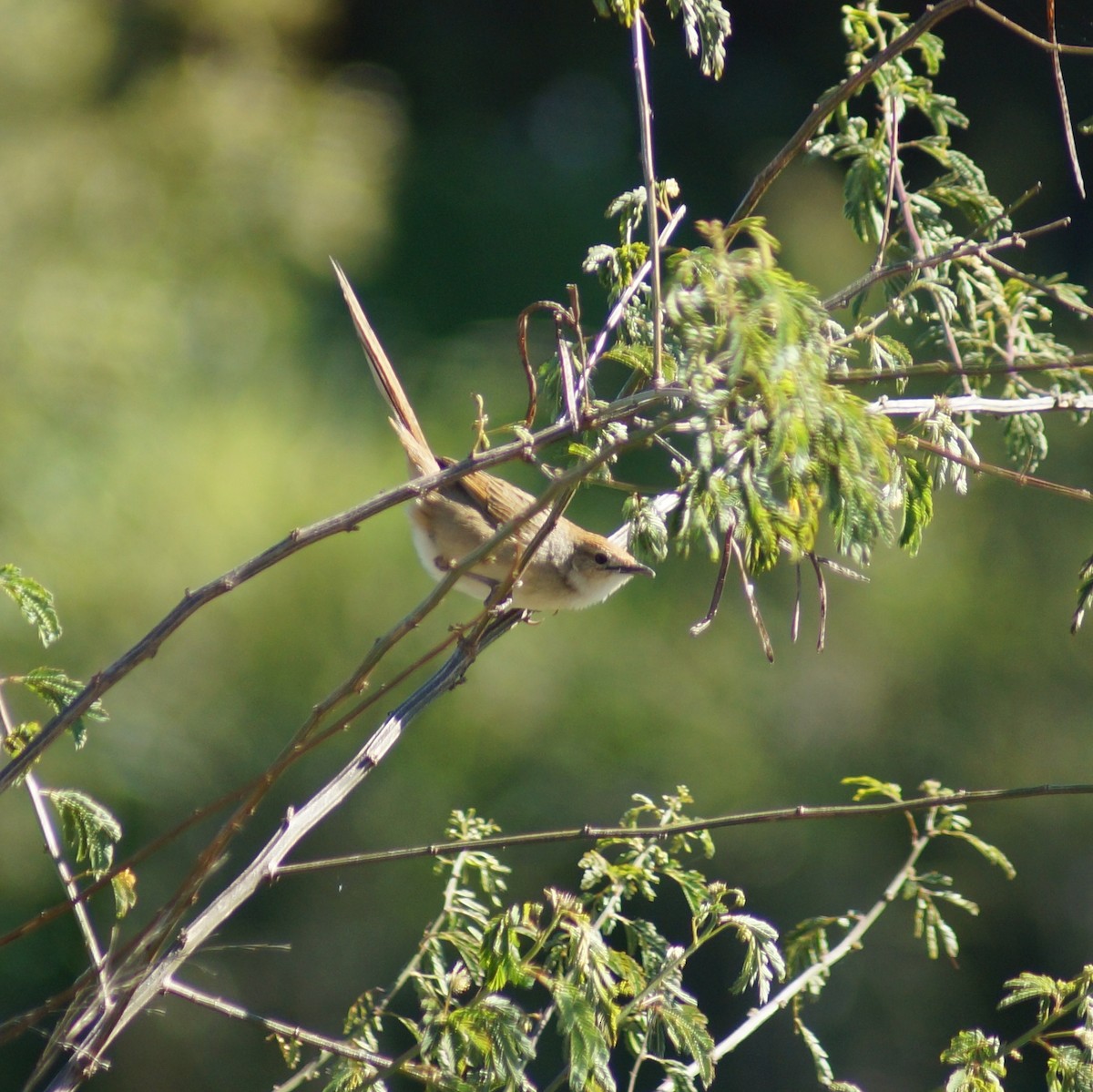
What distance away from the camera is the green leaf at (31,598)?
169 centimetres

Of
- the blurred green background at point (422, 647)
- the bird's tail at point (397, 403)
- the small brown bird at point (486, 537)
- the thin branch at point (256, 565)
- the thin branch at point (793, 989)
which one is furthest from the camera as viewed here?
the blurred green background at point (422, 647)

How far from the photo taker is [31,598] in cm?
174

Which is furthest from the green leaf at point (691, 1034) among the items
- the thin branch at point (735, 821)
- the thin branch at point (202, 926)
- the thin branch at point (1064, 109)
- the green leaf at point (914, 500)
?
the thin branch at point (1064, 109)

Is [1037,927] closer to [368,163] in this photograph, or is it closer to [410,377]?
[410,377]

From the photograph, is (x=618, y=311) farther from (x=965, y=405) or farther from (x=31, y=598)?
(x=31, y=598)

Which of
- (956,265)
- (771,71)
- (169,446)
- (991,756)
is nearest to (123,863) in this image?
(956,265)

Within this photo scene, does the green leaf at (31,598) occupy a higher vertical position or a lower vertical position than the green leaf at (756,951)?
higher

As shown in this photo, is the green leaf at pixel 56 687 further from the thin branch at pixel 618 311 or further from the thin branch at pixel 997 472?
the thin branch at pixel 997 472

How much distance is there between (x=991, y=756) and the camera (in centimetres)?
563

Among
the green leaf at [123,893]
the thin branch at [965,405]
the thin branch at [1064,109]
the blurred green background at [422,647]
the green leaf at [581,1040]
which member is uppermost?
the thin branch at [1064,109]

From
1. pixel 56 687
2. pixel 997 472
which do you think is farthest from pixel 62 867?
pixel 997 472

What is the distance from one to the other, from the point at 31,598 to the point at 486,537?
171 centimetres

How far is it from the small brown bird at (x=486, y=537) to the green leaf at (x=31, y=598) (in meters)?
1.48

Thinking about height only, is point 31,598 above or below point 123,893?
above
